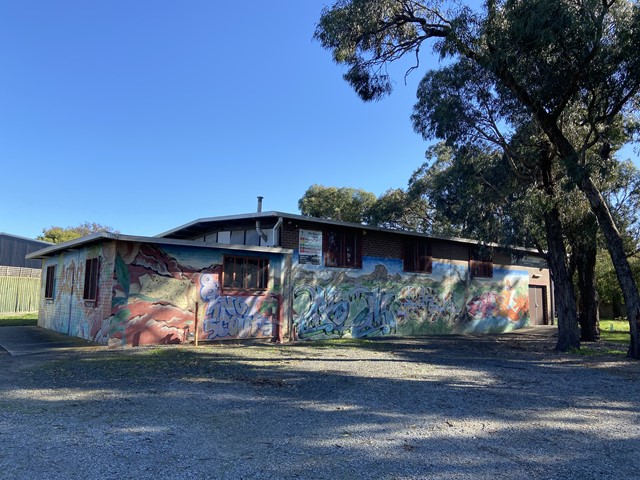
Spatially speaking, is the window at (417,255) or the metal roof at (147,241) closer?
the metal roof at (147,241)

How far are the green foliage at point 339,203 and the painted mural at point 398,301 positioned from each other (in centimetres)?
1203

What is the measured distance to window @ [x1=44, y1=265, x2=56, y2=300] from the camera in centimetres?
1819

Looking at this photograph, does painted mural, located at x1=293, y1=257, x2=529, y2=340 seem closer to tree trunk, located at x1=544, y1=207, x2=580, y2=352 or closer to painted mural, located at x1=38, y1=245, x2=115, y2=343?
tree trunk, located at x1=544, y1=207, x2=580, y2=352

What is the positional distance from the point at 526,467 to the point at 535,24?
9334mm

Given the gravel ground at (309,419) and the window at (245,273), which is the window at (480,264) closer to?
the gravel ground at (309,419)

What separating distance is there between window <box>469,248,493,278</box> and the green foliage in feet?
37.8

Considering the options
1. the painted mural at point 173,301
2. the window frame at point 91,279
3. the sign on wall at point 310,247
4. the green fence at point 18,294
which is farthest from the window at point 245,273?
the green fence at point 18,294

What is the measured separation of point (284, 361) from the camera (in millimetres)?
10836

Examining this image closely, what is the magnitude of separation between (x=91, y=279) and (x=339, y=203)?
22230 mm

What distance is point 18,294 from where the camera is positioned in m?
27.4

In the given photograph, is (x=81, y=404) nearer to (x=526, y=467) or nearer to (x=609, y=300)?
(x=526, y=467)

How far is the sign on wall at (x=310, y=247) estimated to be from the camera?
1597cm

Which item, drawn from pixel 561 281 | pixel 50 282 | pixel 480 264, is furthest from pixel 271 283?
pixel 480 264

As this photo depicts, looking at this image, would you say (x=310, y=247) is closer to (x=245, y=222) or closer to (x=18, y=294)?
(x=245, y=222)
